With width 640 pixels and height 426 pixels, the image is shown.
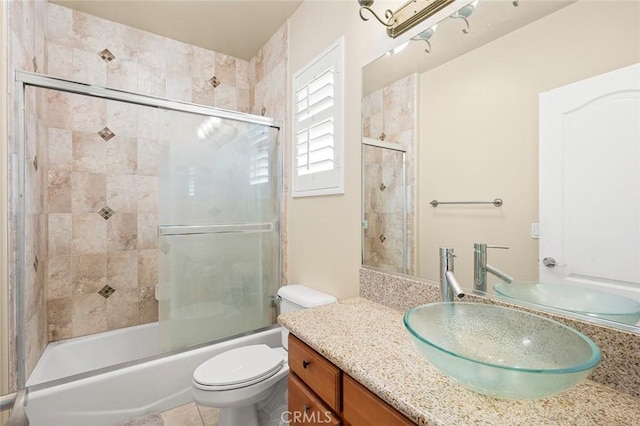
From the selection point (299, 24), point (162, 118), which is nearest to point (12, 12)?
point (162, 118)

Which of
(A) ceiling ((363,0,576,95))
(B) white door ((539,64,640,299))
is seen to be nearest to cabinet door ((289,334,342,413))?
(B) white door ((539,64,640,299))

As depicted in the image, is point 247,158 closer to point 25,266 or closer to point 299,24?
point 299,24

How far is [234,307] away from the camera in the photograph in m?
1.92

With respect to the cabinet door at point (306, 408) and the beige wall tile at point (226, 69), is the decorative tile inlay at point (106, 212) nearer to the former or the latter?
the beige wall tile at point (226, 69)

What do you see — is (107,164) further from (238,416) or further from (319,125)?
(238,416)

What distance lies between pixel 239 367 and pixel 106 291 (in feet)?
4.84

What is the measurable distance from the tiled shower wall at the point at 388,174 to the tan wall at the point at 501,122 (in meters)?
0.06

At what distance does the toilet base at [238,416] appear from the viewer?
4.54 feet

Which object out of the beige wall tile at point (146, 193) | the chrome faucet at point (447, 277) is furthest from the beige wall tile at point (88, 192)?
the chrome faucet at point (447, 277)

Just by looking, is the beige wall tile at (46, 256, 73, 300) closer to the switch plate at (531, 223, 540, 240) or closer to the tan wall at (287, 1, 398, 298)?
the tan wall at (287, 1, 398, 298)

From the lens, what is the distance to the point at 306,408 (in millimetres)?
994

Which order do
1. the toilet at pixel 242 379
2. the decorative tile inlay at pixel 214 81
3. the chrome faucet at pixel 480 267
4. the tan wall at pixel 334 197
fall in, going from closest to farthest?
the chrome faucet at pixel 480 267 < the toilet at pixel 242 379 < the tan wall at pixel 334 197 < the decorative tile inlay at pixel 214 81

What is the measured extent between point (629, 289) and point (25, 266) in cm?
233

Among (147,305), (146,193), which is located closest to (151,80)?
(146,193)
